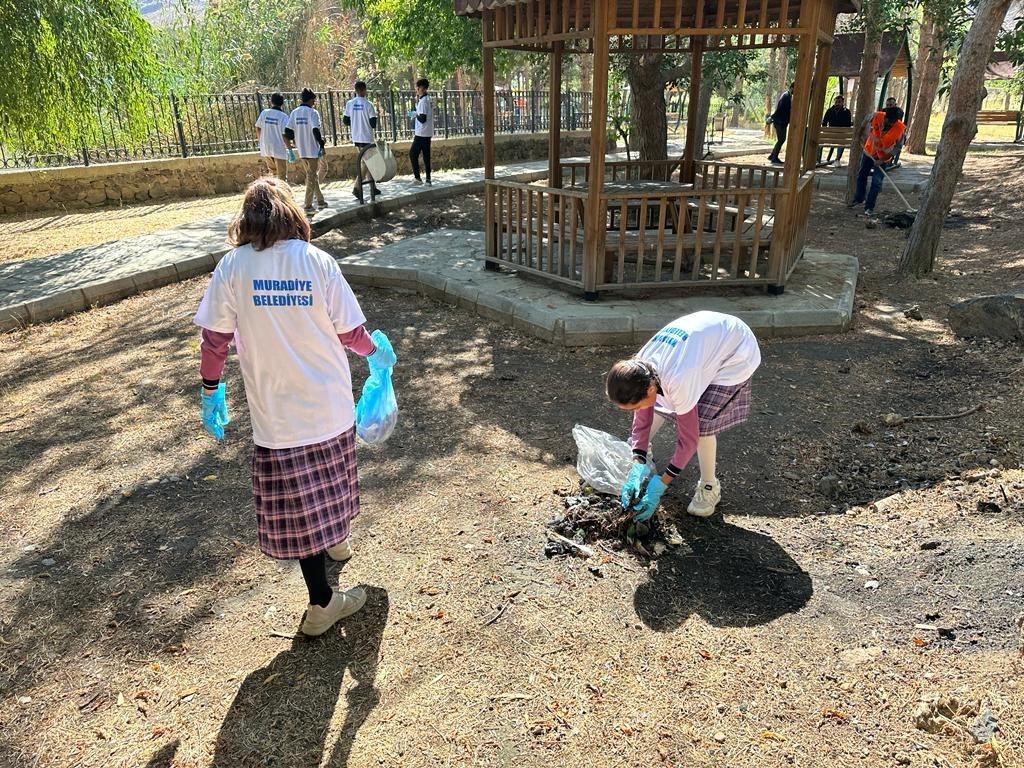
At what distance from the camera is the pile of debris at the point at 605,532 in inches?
131

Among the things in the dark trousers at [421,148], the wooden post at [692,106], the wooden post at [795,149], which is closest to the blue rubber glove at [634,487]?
the wooden post at [795,149]

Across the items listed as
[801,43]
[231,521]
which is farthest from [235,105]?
[231,521]

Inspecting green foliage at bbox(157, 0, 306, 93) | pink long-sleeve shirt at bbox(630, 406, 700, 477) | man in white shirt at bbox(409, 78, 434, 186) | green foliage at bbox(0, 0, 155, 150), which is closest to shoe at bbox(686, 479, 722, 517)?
pink long-sleeve shirt at bbox(630, 406, 700, 477)

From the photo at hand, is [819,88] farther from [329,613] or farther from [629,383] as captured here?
[329,613]

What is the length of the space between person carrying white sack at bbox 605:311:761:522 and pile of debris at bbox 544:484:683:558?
0.27 ft

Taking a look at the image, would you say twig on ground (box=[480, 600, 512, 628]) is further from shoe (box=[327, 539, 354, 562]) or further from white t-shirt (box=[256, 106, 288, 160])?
white t-shirt (box=[256, 106, 288, 160])

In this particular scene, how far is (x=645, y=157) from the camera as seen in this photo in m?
10.2

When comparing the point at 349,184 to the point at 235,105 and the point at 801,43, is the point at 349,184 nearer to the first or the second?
the point at 235,105

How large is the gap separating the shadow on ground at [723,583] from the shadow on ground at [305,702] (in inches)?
45.0

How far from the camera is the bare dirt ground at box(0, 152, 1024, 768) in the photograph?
2.34 metres

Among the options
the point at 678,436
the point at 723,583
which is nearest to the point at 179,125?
the point at 678,436

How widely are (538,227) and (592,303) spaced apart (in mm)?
990

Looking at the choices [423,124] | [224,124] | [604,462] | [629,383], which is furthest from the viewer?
[224,124]

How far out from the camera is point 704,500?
3547 millimetres
